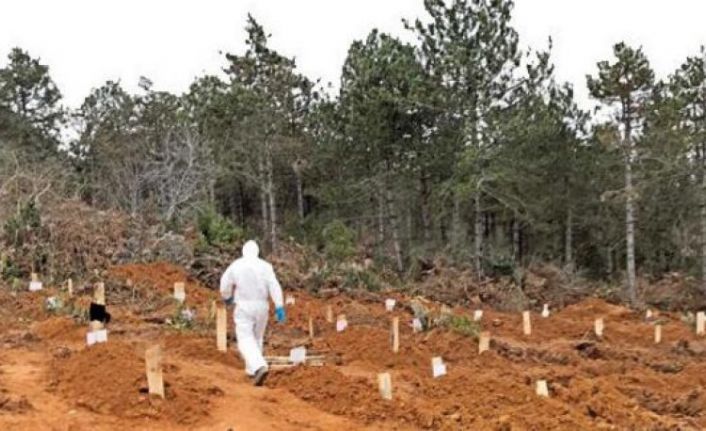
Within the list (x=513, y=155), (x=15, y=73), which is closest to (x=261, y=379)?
(x=513, y=155)

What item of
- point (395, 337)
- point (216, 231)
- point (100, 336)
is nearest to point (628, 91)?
point (216, 231)

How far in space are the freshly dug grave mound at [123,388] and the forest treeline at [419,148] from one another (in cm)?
847

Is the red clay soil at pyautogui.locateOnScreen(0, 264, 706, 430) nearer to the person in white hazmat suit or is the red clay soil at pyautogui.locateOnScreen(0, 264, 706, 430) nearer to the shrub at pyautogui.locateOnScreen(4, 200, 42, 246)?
the person in white hazmat suit

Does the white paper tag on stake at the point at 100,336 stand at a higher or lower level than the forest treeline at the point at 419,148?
lower

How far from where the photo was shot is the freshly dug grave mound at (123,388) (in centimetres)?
580

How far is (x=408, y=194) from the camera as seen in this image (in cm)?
2809

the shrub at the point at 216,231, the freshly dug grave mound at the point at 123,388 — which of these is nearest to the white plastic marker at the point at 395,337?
the freshly dug grave mound at the point at 123,388

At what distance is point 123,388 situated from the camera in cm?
605

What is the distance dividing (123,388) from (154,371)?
35 cm

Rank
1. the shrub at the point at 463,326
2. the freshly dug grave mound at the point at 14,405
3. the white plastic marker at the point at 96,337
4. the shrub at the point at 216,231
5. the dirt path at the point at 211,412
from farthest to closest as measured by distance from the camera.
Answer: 1. the shrub at the point at 216,231
2. the shrub at the point at 463,326
3. the white plastic marker at the point at 96,337
4. the freshly dug grave mound at the point at 14,405
5. the dirt path at the point at 211,412

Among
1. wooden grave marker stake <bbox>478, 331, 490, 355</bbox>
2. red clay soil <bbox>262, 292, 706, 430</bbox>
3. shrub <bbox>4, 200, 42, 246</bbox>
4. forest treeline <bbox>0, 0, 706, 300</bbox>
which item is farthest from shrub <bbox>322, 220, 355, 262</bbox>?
wooden grave marker stake <bbox>478, 331, 490, 355</bbox>

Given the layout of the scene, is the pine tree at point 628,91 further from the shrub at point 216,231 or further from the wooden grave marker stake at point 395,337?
the wooden grave marker stake at point 395,337

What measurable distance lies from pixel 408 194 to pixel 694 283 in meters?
10.0

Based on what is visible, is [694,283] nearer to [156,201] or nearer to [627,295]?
[627,295]
